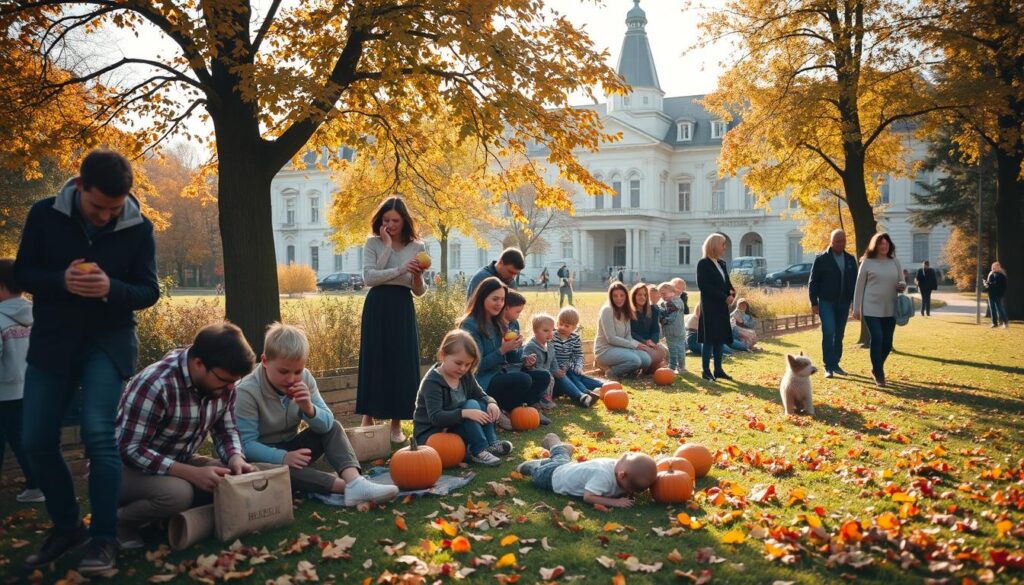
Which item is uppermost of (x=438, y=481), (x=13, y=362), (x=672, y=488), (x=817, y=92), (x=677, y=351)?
(x=817, y=92)

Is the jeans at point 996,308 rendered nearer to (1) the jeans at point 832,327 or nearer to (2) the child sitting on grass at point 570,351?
(1) the jeans at point 832,327

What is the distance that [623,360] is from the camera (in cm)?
1096

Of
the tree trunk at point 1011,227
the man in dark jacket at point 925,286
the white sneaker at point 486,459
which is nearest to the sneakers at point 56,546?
the white sneaker at point 486,459

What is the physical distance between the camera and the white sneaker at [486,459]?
19.9 feet

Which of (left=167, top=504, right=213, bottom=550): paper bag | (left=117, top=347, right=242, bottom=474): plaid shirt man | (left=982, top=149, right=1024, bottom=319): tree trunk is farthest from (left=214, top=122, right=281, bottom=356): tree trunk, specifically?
(left=982, top=149, right=1024, bottom=319): tree trunk

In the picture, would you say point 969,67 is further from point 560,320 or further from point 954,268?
point 954,268

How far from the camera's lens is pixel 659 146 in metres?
67.8

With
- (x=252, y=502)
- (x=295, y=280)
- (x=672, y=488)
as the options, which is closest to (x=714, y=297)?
(x=672, y=488)

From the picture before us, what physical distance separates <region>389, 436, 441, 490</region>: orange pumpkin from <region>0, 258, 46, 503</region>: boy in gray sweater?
2.49 metres

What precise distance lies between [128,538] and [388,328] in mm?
2797

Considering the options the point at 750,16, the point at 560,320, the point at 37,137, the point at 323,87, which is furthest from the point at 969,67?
the point at 37,137

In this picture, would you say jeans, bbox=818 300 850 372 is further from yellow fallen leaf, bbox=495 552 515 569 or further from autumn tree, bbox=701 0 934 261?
yellow fallen leaf, bbox=495 552 515 569

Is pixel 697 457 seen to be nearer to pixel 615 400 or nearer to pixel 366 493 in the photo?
pixel 366 493

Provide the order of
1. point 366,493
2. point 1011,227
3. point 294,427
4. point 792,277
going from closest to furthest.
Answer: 1. point 366,493
2. point 294,427
3. point 1011,227
4. point 792,277
